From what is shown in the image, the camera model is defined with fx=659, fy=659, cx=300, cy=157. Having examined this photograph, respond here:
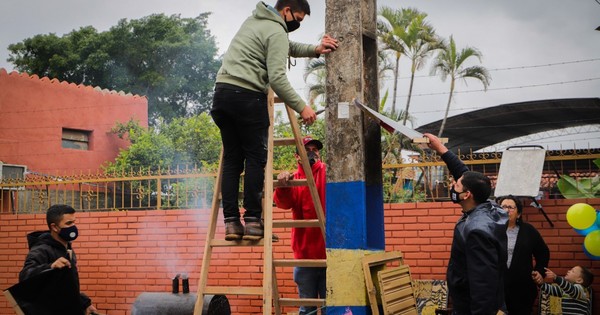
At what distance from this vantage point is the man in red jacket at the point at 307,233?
5480 mm

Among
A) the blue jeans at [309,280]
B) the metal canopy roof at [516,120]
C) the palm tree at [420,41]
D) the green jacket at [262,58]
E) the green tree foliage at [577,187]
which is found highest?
the palm tree at [420,41]

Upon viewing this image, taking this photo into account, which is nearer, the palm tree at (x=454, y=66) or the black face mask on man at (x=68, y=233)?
the black face mask on man at (x=68, y=233)

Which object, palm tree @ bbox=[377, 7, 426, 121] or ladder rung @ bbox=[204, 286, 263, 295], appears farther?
palm tree @ bbox=[377, 7, 426, 121]

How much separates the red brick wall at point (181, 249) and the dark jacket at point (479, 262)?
320 centimetres

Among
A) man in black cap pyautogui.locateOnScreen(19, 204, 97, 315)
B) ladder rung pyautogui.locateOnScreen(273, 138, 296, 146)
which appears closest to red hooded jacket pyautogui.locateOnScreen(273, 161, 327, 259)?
ladder rung pyautogui.locateOnScreen(273, 138, 296, 146)

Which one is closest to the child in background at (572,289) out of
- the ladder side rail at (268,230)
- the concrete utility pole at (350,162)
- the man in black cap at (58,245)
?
the concrete utility pole at (350,162)

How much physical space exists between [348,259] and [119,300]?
18.5 feet

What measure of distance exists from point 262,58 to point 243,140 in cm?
54

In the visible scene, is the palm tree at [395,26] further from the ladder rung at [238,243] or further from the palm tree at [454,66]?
the ladder rung at [238,243]

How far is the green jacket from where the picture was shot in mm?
4098

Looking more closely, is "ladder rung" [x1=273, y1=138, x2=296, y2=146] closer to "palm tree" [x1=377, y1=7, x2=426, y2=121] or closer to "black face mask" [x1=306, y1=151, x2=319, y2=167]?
"black face mask" [x1=306, y1=151, x2=319, y2=167]

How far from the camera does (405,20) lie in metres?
20.9

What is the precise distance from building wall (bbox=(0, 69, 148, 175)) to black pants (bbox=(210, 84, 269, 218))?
12.2 meters

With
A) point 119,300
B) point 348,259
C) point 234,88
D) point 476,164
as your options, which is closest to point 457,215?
point 476,164
